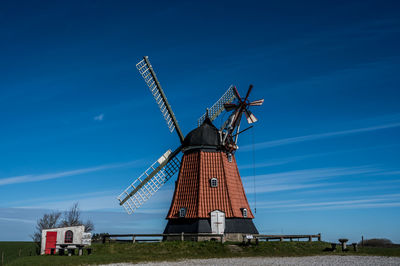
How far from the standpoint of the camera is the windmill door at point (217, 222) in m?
27.2

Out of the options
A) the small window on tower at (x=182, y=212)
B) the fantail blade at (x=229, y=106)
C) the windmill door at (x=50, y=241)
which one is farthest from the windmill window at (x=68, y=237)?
the fantail blade at (x=229, y=106)

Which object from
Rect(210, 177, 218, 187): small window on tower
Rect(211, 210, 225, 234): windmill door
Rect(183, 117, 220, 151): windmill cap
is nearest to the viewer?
Rect(211, 210, 225, 234): windmill door

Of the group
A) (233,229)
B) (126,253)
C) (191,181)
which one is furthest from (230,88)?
(126,253)

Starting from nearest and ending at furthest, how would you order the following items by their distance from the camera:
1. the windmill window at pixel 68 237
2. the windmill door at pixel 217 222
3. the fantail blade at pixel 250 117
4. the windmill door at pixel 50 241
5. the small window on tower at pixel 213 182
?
1. the windmill door at pixel 50 241
2. the windmill window at pixel 68 237
3. the windmill door at pixel 217 222
4. the small window on tower at pixel 213 182
5. the fantail blade at pixel 250 117

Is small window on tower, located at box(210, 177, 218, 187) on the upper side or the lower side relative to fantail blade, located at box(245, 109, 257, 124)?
lower

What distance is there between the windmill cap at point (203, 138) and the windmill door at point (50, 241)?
11.7m

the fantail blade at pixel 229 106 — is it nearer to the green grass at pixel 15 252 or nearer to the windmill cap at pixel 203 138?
the windmill cap at pixel 203 138

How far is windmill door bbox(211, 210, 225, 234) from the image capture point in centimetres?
2723

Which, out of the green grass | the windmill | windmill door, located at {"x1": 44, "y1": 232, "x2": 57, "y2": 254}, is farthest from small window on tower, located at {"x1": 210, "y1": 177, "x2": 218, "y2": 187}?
the green grass

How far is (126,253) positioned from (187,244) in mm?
4055

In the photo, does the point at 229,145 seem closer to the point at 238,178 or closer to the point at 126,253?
the point at 238,178

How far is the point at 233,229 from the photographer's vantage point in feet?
91.4

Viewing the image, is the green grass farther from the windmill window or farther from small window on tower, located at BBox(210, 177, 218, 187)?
small window on tower, located at BBox(210, 177, 218, 187)

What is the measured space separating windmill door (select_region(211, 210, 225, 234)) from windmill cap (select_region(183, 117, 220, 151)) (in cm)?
520
